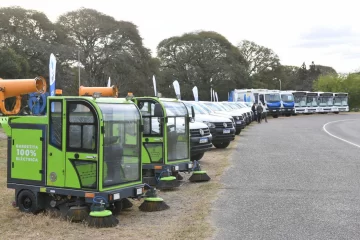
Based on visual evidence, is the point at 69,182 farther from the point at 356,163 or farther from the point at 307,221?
the point at 356,163

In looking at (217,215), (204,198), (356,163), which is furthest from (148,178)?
(356,163)

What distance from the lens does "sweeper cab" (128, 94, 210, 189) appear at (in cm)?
1101

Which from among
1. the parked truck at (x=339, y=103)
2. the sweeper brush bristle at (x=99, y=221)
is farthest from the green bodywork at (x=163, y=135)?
the parked truck at (x=339, y=103)

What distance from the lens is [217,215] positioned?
26.6 feet

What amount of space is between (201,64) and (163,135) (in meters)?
73.2

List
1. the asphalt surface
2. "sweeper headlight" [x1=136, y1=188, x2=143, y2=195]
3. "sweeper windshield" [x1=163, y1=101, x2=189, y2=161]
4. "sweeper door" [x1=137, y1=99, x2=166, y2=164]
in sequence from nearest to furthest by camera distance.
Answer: the asphalt surface < "sweeper headlight" [x1=136, y1=188, x2=143, y2=195] < "sweeper door" [x1=137, y1=99, x2=166, y2=164] < "sweeper windshield" [x1=163, y1=101, x2=189, y2=161]

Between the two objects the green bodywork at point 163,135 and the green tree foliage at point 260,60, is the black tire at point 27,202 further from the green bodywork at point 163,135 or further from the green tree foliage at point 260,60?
the green tree foliage at point 260,60

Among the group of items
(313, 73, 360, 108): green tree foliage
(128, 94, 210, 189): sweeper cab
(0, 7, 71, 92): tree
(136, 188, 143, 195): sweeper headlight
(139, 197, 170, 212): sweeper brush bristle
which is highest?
(0, 7, 71, 92): tree

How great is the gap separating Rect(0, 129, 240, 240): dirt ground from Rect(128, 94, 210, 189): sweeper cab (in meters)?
0.81

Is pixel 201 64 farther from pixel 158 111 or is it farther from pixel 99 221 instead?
pixel 99 221

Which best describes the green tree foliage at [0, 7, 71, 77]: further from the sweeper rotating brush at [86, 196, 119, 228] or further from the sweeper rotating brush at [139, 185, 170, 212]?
the sweeper rotating brush at [86, 196, 119, 228]

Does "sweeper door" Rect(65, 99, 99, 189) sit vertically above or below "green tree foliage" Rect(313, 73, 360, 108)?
below

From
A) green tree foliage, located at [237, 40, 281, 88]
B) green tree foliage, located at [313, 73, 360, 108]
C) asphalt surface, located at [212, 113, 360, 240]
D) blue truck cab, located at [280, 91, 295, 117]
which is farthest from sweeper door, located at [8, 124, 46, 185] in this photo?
green tree foliage, located at [237, 40, 281, 88]

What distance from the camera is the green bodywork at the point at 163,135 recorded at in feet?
36.6
